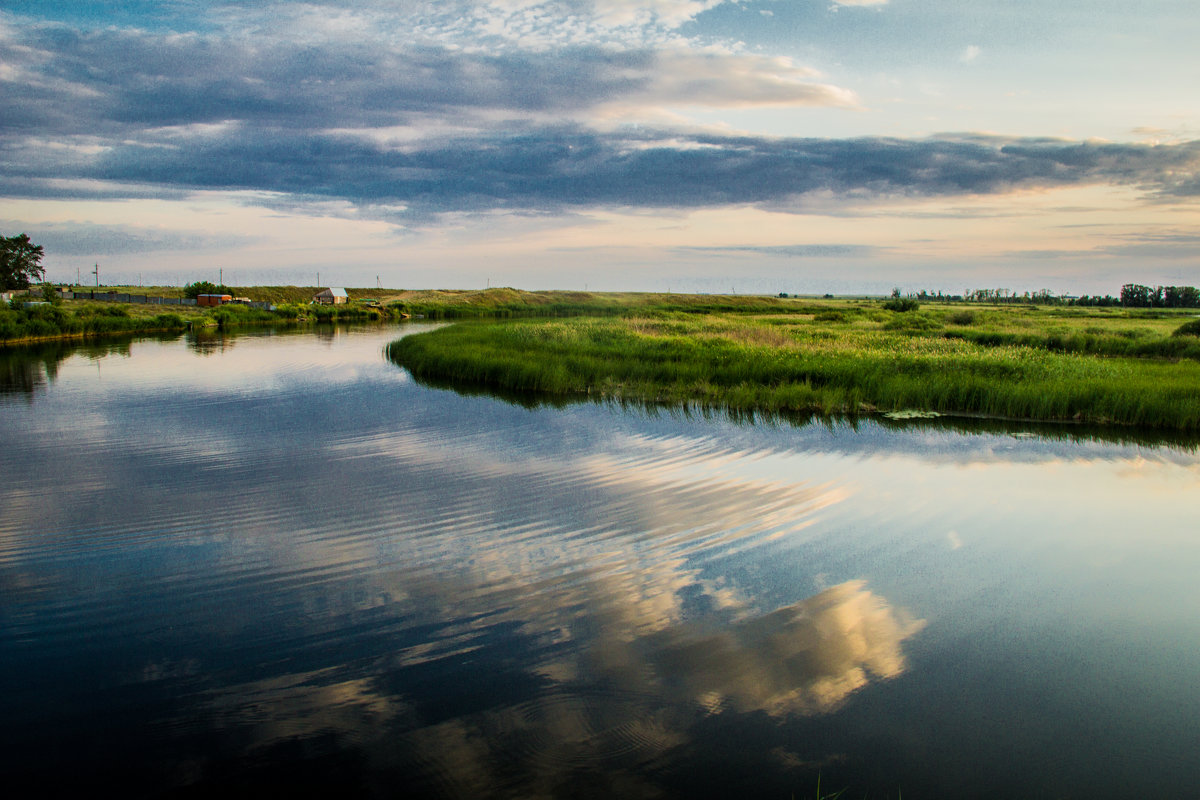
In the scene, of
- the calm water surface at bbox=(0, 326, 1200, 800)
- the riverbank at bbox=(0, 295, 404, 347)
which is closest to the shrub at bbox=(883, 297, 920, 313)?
the riverbank at bbox=(0, 295, 404, 347)

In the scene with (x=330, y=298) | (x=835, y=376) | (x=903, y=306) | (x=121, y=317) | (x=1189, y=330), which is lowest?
(x=835, y=376)

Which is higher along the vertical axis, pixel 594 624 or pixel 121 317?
pixel 121 317

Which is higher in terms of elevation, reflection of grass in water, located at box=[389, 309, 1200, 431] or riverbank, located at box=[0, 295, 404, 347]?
riverbank, located at box=[0, 295, 404, 347]

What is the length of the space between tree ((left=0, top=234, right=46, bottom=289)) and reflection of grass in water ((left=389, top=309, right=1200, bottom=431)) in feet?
233

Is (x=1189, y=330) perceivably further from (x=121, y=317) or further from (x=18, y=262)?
(x=18, y=262)

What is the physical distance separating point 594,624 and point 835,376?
554 inches

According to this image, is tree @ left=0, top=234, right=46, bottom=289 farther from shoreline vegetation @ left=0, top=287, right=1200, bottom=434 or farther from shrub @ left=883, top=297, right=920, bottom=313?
shrub @ left=883, top=297, right=920, bottom=313

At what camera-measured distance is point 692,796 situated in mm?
Answer: 3773

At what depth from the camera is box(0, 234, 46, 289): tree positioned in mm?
70688

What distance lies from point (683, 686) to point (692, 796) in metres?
1.01

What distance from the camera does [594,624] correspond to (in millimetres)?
5641

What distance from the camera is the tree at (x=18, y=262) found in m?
70.7

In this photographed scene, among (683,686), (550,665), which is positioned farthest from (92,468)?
(683,686)

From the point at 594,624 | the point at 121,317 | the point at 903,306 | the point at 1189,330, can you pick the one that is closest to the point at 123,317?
the point at 121,317
